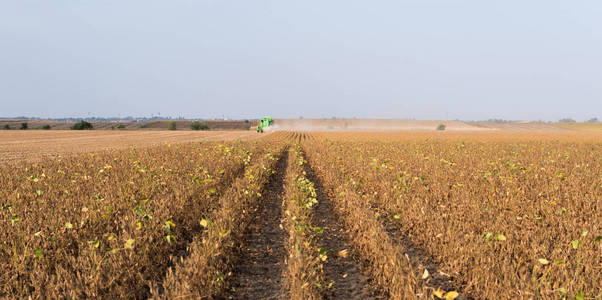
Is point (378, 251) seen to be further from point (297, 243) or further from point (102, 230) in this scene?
point (102, 230)

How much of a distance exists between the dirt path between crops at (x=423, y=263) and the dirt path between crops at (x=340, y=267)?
73 centimetres

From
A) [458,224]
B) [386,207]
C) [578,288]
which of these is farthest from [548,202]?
[578,288]

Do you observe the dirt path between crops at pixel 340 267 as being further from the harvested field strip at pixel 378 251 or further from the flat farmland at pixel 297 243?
the harvested field strip at pixel 378 251

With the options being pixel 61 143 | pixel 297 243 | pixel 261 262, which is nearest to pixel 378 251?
pixel 297 243

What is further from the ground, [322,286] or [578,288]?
[578,288]

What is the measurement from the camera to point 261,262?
4953mm

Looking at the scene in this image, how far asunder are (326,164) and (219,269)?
31.3 ft

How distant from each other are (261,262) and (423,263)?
8.16 feet

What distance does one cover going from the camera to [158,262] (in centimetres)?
449

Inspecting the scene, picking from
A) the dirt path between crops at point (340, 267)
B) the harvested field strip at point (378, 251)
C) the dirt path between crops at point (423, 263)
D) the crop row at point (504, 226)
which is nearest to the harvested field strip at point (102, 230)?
the dirt path between crops at point (340, 267)

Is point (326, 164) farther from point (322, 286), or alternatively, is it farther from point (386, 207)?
point (322, 286)

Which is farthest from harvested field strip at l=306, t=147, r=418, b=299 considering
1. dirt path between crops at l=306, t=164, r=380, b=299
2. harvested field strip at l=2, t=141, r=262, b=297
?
harvested field strip at l=2, t=141, r=262, b=297

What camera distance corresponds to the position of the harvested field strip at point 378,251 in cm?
360

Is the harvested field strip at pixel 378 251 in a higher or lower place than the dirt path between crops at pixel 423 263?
higher
